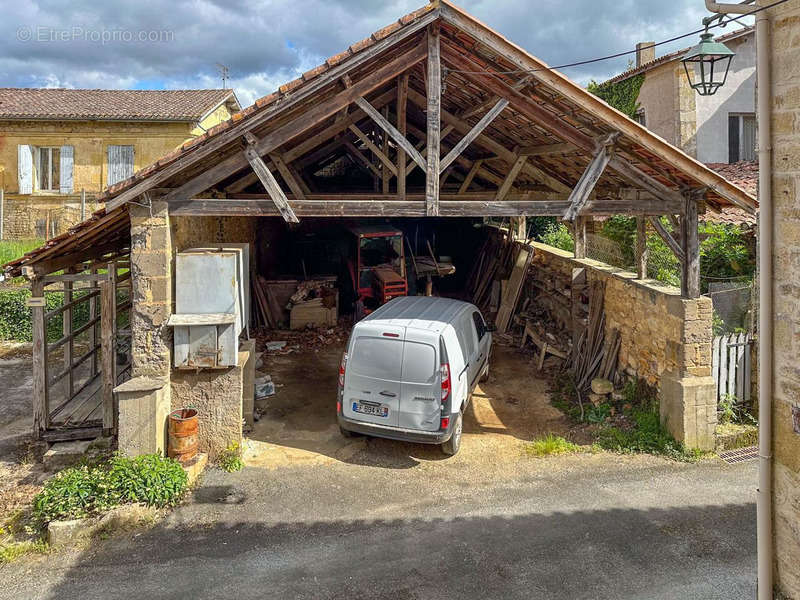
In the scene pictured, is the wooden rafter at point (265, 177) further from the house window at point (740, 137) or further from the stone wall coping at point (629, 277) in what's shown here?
the house window at point (740, 137)

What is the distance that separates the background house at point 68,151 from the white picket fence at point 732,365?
18916 millimetres

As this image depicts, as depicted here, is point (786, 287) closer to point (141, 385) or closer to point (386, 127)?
point (386, 127)

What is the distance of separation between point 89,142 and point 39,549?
1901cm

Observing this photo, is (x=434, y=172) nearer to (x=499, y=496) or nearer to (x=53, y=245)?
(x=499, y=496)

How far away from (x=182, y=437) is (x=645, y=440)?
20.5 ft

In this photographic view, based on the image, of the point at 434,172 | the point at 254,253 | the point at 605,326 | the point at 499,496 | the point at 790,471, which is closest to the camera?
the point at 790,471

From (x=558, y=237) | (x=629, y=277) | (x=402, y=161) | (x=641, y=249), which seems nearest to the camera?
(x=402, y=161)

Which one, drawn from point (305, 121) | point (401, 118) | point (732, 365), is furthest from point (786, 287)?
point (401, 118)

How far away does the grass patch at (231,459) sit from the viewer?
24.3ft

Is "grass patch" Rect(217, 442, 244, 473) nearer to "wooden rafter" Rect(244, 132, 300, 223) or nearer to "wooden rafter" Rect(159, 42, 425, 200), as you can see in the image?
"wooden rafter" Rect(244, 132, 300, 223)

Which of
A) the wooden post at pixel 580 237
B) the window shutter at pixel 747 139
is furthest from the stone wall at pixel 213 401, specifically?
the window shutter at pixel 747 139

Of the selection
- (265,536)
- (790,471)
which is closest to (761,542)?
(790,471)

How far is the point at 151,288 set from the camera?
7293 millimetres

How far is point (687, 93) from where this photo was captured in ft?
53.4
